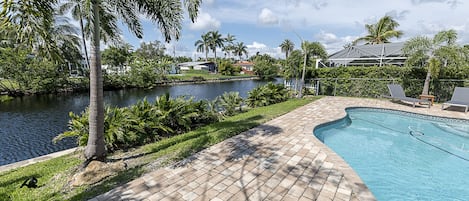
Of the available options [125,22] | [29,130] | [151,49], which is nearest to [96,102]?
[125,22]

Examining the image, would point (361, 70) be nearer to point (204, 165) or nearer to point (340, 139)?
point (340, 139)

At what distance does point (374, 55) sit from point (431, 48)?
817 cm

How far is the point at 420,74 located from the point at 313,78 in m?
5.51

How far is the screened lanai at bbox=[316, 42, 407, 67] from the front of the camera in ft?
52.9

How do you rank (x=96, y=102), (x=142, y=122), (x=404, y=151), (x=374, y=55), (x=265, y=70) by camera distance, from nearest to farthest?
(x=96, y=102) → (x=142, y=122) → (x=404, y=151) → (x=374, y=55) → (x=265, y=70)

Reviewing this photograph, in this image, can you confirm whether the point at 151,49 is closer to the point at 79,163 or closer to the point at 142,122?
the point at 142,122

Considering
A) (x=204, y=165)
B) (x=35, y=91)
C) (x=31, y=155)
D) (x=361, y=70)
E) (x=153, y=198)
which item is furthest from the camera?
(x=35, y=91)

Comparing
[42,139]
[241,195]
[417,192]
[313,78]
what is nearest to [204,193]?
[241,195]

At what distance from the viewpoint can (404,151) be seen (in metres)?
5.76

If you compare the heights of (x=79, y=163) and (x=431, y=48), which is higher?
(x=431, y=48)

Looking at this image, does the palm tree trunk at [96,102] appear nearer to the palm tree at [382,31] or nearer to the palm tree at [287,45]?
the palm tree at [382,31]

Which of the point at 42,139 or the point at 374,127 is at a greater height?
the point at 374,127

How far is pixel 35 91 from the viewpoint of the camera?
742 inches

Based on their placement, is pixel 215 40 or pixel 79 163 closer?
pixel 79 163
